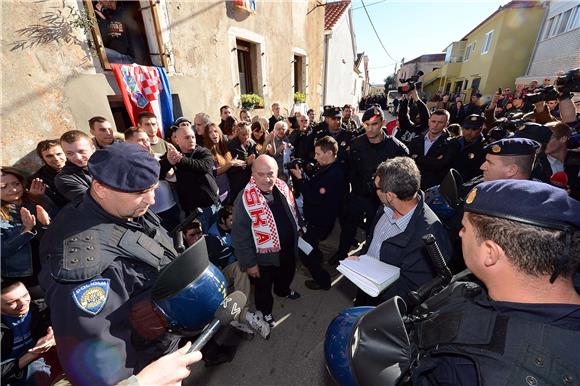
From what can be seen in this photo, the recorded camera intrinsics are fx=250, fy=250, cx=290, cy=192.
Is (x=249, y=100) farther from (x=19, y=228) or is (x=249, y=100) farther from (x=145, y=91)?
(x=19, y=228)

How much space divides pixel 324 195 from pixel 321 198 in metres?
0.06

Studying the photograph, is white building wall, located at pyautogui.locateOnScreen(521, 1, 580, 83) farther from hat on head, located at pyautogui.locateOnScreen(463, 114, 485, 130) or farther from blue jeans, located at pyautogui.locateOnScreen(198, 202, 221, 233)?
blue jeans, located at pyautogui.locateOnScreen(198, 202, 221, 233)

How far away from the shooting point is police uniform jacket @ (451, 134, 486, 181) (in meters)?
3.98

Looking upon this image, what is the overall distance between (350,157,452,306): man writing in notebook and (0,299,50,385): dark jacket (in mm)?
2794

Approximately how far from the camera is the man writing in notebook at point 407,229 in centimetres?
197

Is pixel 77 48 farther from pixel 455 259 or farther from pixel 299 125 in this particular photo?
pixel 455 259

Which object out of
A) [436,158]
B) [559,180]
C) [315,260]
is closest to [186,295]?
[315,260]

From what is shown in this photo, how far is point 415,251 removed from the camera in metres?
1.97

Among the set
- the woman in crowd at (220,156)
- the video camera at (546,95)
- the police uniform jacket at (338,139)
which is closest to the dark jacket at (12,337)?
the woman in crowd at (220,156)

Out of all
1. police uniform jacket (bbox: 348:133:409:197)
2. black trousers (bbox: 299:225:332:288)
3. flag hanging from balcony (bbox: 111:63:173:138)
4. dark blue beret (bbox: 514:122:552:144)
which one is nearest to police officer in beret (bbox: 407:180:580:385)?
black trousers (bbox: 299:225:332:288)

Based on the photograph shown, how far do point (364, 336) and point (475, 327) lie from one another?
46 cm

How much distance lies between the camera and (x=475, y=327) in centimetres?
92

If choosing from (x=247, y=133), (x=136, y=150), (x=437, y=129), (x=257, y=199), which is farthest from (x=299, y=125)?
(x=136, y=150)

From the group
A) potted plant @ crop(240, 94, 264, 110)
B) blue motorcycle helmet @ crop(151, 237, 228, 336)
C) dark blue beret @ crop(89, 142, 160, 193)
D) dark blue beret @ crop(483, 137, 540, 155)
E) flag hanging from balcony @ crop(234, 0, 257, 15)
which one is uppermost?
flag hanging from balcony @ crop(234, 0, 257, 15)
